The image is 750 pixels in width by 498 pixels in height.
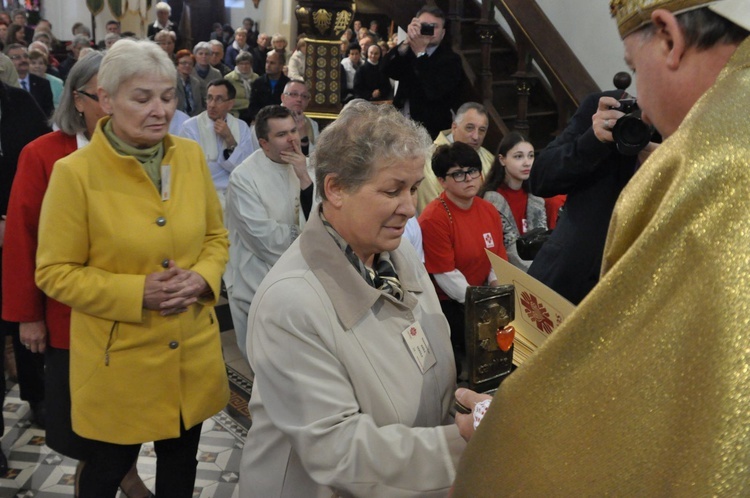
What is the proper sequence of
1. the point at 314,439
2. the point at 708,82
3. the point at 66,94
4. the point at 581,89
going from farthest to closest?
the point at 581,89 → the point at 66,94 → the point at 314,439 → the point at 708,82

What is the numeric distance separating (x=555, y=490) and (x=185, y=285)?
6.20 feet

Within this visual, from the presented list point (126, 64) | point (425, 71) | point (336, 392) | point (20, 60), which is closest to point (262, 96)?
point (20, 60)

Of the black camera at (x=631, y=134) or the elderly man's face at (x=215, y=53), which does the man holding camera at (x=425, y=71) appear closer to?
the black camera at (x=631, y=134)

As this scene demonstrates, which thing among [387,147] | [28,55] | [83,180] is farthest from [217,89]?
[387,147]

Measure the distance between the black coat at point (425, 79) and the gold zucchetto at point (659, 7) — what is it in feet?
17.4

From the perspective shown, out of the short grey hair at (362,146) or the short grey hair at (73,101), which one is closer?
the short grey hair at (362,146)

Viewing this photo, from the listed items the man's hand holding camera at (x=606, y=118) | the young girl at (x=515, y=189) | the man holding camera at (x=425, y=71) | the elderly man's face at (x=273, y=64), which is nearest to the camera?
the man's hand holding camera at (x=606, y=118)

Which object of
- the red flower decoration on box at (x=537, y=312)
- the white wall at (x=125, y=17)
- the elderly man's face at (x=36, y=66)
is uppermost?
the red flower decoration on box at (x=537, y=312)

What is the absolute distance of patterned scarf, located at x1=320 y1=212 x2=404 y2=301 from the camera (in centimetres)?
185

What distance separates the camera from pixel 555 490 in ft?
2.78

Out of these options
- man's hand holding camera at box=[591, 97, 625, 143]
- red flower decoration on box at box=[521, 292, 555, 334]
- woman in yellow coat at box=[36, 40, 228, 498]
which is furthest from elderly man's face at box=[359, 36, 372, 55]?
red flower decoration on box at box=[521, 292, 555, 334]

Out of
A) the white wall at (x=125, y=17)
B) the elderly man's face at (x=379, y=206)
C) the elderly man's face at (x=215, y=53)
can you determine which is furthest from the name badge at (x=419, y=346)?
the white wall at (x=125, y=17)

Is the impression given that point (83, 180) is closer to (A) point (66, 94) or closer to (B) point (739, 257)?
(A) point (66, 94)

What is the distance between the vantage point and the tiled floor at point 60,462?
11.3 ft
